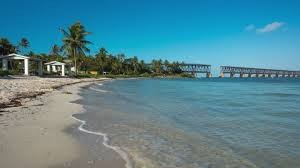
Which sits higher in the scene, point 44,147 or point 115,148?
point 44,147

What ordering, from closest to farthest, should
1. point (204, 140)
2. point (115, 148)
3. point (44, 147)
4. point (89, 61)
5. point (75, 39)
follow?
point (44, 147) → point (115, 148) → point (204, 140) → point (75, 39) → point (89, 61)

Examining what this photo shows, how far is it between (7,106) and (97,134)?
20.1 ft

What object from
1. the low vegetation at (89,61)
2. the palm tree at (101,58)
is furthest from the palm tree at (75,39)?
the palm tree at (101,58)

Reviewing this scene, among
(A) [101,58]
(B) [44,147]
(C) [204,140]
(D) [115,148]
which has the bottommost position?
(C) [204,140]

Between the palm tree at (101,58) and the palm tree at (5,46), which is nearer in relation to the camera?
the palm tree at (5,46)

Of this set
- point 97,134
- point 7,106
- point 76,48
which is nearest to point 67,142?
point 97,134

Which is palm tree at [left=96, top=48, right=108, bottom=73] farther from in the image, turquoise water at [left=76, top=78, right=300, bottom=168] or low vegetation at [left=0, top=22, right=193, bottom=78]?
turquoise water at [left=76, top=78, right=300, bottom=168]

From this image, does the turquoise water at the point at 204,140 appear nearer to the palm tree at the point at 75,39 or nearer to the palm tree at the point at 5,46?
the palm tree at the point at 75,39

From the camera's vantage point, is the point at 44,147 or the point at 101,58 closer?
the point at 44,147

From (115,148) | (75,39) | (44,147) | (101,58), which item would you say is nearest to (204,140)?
(115,148)

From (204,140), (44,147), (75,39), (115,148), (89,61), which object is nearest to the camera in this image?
(44,147)

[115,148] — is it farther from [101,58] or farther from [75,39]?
[101,58]

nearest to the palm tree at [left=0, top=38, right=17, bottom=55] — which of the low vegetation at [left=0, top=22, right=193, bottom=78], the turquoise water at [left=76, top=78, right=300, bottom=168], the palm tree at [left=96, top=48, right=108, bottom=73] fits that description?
the low vegetation at [left=0, top=22, right=193, bottom=78]

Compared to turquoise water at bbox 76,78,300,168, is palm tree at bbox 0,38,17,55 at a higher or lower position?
higher
